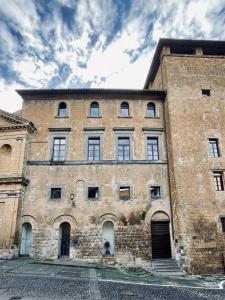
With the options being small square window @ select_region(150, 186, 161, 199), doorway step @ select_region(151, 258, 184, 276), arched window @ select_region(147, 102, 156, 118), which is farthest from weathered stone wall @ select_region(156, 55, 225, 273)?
arched window @ select_region(147, 102, 156, 118)

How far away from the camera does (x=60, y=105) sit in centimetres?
1869

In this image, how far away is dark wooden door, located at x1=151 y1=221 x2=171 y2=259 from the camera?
15469mm

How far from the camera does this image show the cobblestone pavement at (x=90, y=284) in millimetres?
8773

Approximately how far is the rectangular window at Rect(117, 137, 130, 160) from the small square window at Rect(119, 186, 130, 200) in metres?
2.20

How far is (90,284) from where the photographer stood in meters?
10.1

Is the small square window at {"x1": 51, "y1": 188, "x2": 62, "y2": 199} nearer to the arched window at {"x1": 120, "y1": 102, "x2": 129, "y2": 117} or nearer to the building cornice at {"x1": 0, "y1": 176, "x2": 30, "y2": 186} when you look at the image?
the building cornice at {"x1": 0, "y1": 176, "x2": 30, "y2": 186}

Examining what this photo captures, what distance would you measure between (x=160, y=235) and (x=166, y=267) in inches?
77.6

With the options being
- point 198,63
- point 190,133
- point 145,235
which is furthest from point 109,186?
point 198,63

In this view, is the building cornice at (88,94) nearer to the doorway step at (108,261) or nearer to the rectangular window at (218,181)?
the rectangular window at (218,181)

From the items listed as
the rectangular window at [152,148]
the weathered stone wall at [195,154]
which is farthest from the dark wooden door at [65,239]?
the rectangular window at [152,148]

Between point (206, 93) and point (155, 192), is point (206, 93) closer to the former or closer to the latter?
point (206, 93)

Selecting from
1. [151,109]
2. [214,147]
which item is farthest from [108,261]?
[151,109]

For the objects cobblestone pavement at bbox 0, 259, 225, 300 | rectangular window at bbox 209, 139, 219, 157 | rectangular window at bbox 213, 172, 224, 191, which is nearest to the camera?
cobblestone pavement at bbox 0, 259, 225, 300

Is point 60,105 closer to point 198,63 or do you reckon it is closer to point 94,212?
point 94,212
